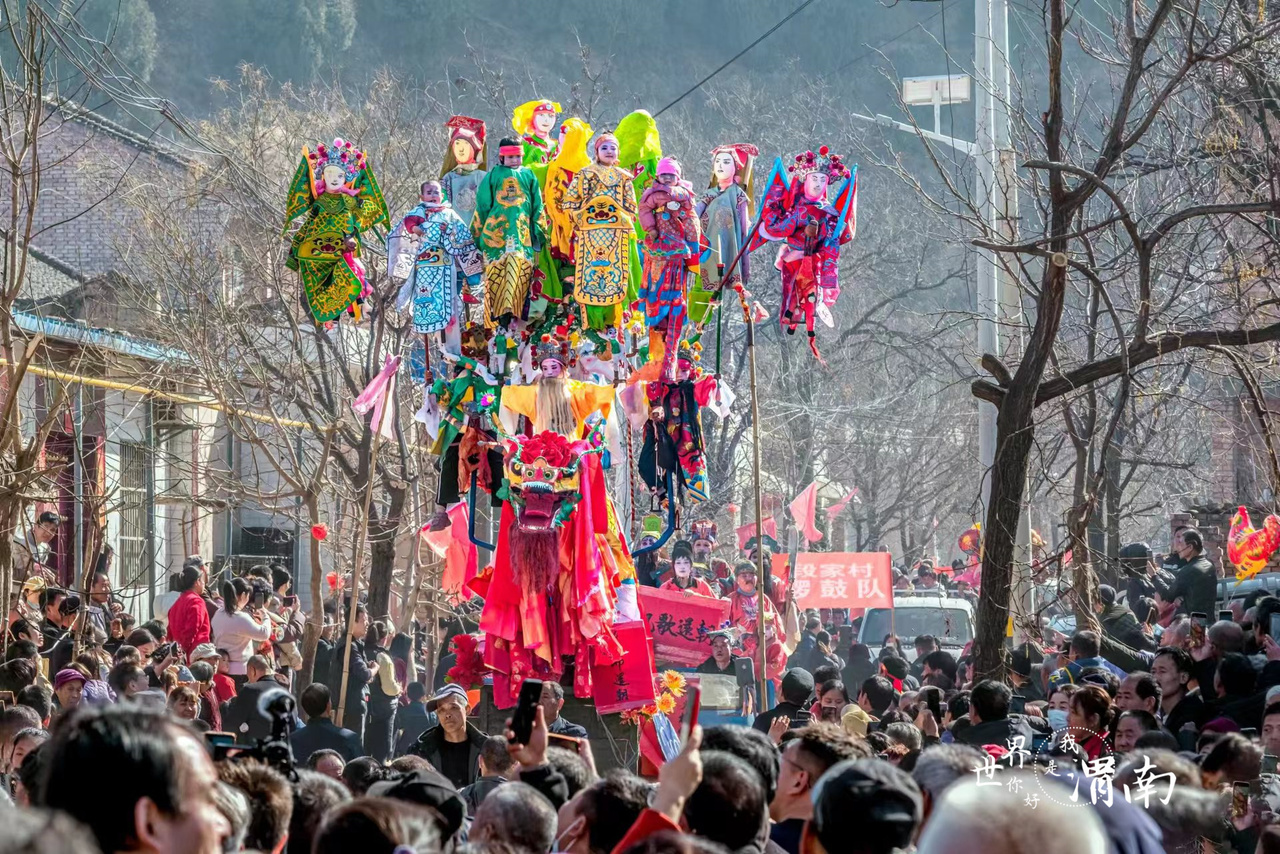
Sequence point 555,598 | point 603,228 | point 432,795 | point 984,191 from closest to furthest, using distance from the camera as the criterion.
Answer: point 432,795
point 603,228
point 555,598
point 984,191

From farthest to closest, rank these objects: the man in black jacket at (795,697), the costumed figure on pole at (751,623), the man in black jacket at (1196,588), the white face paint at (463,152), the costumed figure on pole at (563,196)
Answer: the costumed figure on pole at (751,623)
the man in black jacket at (1196,588)
the white face paint at (463,152)
the costumed figure on pole at (563,196)
the man in black jacket at (795,697)

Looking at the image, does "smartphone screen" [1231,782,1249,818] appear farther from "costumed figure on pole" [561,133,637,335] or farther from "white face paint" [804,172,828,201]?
"white face paint" [804,172,828,201]

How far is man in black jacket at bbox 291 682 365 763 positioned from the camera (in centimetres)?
932

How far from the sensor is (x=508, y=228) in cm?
1155

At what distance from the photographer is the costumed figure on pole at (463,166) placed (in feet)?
39.5

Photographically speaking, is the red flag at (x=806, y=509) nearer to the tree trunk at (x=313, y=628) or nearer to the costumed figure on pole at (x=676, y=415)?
the costumed figure on pole at (x=676, y=415)

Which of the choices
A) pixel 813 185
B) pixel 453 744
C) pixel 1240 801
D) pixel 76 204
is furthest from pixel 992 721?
pixel 76 204

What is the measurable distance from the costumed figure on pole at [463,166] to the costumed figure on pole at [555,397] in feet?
4.00

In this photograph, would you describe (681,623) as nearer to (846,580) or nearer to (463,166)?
(463,166)

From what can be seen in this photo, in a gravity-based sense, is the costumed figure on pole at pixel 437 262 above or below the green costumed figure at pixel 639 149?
below

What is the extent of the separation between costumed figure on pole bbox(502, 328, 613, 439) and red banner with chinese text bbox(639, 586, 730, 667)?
270 cm

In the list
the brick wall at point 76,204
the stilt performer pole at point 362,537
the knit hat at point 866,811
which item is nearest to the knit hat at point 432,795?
the knit hat at point 866,811

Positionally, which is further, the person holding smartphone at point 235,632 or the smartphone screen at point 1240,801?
the person holding smartphone at point 235,632

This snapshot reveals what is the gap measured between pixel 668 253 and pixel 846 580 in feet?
28.3
